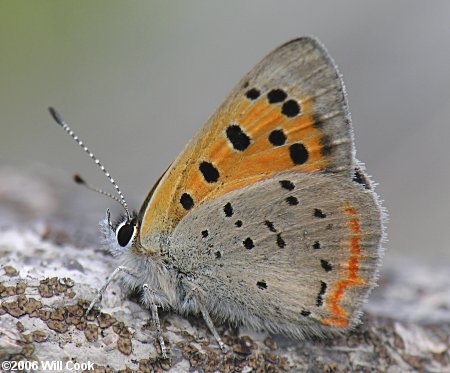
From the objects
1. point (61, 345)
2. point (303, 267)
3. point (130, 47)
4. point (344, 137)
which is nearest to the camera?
point (61, 345)

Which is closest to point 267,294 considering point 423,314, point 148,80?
point 423,314

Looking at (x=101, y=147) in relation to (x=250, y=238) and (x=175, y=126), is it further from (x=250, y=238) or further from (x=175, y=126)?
(x=250, y=238)

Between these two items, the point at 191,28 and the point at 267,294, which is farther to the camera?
the point at 191,28

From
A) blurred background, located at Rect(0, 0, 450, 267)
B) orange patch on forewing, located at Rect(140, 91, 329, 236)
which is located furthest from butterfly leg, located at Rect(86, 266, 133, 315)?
blurred background, located at Rect(0, 0, 450, 267)

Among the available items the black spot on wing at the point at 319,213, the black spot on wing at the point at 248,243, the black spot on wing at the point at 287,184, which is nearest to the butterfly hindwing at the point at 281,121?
the black spot on wing at the point at 287,184

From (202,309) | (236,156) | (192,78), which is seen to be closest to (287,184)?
(236,156)

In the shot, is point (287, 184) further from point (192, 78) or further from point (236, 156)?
point (192, 78)

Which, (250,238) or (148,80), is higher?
(148,80)

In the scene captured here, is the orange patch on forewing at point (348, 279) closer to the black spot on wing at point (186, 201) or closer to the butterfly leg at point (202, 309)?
the butterfly leg at point (202, 309)
